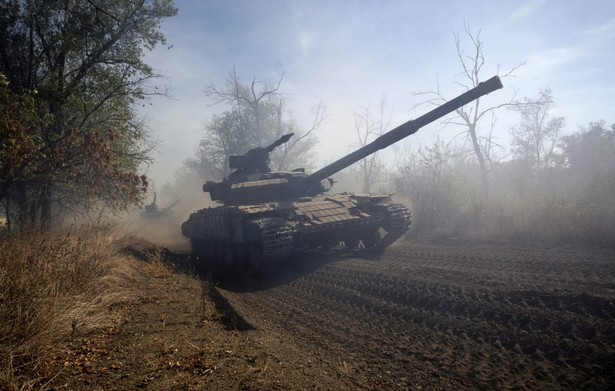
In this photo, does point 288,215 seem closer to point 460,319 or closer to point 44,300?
point 460,319

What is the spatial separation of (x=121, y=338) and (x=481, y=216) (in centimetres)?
1332

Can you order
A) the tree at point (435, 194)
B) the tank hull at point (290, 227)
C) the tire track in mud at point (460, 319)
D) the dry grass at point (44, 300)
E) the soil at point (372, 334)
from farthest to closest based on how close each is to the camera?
the tree at point (435, 194) < the tank hull at point (290, 227) < the tire track in mud at point (460, 319) < the soil at point (372, 334) < the dry grass at point (44, 300)

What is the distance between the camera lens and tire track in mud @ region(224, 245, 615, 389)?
344cm

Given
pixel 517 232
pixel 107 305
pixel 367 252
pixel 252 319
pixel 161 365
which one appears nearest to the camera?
pixel 161 365

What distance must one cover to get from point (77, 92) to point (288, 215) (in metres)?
7.12

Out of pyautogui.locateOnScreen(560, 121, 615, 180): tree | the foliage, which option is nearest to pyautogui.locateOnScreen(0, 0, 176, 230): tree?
the foliage

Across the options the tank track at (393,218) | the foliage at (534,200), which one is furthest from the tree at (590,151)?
the tank track at (393,218)

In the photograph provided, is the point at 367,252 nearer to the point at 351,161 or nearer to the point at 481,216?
the point at 351,161

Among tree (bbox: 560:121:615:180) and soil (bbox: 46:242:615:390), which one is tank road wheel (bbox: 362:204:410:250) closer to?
soil (bbox: 46:242:615:390)

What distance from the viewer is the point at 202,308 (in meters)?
5.50

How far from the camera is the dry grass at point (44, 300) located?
10.1 feet

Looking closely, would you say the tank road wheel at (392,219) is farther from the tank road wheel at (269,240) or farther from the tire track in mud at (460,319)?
the tank road wheel at (269,240)

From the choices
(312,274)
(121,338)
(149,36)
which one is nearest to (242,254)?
(312,274)

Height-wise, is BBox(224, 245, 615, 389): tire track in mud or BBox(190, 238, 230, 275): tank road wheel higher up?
BBox(190, 238, 230, 275): tank road wheel
